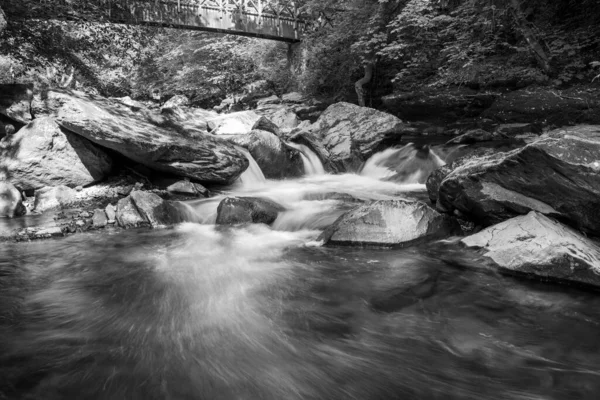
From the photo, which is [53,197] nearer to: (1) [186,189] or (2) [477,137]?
(1) [186,189]

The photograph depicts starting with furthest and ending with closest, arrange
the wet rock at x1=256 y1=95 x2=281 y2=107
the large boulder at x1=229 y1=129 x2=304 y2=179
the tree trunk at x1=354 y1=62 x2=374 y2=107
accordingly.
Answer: the wet rock at x1=256 y1=95 x2=281 y2=107 → the tree trunk at x1=354 y1=62 x2=374 y2=107 → the large boulder at x1=229 y1=129 x2=304 y2=179

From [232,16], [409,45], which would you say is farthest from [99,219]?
[232,16]

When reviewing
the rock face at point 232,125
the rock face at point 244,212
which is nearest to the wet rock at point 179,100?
the rock face at point 232,125

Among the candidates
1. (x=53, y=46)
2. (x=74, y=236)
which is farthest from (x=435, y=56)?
(x=74, y=236)

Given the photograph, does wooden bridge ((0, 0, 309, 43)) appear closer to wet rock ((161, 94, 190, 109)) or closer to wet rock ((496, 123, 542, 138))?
wet rock ((161, 94, 190, 109))

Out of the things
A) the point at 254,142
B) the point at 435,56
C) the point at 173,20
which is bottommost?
the point at 254,142

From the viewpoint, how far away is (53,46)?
8398mm

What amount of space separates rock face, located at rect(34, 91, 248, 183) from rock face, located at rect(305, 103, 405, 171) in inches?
113

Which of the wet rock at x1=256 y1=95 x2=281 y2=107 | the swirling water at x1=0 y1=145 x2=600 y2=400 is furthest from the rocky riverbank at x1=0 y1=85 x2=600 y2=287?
the wet rock at x1=256 y1=95 x2=281 y2=107

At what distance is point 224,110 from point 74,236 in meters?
17.0

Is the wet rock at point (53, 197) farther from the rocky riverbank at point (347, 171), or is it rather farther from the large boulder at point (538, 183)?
the large boulder at point (538, 183)

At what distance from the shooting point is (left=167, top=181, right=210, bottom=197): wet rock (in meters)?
7.72

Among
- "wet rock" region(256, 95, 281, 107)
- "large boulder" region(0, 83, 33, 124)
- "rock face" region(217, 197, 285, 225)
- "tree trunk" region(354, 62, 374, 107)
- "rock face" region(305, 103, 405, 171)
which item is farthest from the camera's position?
"wet rock" region(256, 95, 281, 107)

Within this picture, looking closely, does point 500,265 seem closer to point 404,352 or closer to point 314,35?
point 404,352
